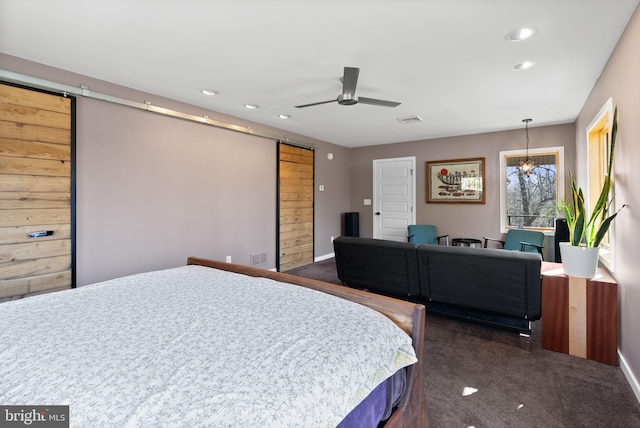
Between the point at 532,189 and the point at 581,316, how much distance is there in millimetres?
3291

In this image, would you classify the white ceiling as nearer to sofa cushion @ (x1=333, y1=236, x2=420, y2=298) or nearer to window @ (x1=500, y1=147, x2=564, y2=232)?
window @ (x1=500, y1=147, x2=564, y2=232)

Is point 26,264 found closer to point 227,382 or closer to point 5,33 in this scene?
point 5,33

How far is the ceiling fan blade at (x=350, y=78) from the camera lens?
270 centimetres

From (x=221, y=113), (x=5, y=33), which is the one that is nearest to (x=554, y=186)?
(x=221, y=113)

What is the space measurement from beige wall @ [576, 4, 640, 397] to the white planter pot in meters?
0.16

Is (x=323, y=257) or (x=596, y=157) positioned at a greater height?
(x=596, y=157)

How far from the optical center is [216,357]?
3.09 feet

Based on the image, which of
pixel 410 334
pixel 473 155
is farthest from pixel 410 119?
pixel 410 334

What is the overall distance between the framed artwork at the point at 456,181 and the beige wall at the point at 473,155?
0.09m

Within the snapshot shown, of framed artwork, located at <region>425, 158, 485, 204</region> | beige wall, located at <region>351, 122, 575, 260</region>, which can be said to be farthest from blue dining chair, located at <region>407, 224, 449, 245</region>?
framed artwork, located at <region>425, 158, 485, 204</region>

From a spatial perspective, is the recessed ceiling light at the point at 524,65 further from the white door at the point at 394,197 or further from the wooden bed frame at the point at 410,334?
the white door at the point at 394,197

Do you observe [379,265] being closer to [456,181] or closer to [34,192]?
[456,181]

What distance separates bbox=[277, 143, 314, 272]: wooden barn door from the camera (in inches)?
204

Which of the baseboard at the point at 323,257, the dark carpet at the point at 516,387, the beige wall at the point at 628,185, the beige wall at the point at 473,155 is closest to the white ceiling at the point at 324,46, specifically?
the beige wall at the point at 628,185
